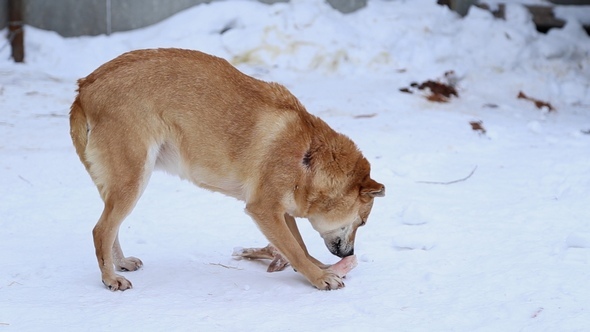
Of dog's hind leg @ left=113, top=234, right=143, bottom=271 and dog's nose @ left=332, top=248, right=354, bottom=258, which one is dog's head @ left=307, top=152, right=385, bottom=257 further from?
dog's hind leg @ left=113, top=234, right=143, bottom=271

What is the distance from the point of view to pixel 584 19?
11188 millimetres

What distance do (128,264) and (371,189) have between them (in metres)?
1.54

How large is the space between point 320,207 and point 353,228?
0.29 m

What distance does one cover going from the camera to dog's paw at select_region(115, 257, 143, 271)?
205 inches

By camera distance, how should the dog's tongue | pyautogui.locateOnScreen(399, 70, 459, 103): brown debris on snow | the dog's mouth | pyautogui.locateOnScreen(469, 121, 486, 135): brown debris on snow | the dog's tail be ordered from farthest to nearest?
pyautogui.locateOnScreen(399, 70, 459, 103): brown debris on snow
pyautogui.locateOnScreen(469, 121, 486, 135): brown debris on snow
the dog's mouth
the dog's tongue
the dog's tail

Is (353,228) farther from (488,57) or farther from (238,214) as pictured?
(488,57)

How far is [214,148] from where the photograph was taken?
5086 millimetres

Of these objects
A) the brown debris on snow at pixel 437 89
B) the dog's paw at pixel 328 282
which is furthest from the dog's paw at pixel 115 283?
the brown debris on snow at pixel 437 89

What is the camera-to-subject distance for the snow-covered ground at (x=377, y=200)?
15.0 ft

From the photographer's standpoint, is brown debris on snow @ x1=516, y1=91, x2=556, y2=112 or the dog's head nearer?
the dog's head

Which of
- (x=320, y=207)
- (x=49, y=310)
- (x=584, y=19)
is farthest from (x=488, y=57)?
(x=49, y=310)

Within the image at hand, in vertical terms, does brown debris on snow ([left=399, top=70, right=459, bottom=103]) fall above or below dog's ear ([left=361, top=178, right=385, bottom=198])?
below

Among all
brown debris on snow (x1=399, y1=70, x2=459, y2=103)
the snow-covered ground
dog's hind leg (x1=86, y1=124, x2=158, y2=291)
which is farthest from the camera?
brown debris on snow (x1=399, y1=70, x2=459, y2=103)

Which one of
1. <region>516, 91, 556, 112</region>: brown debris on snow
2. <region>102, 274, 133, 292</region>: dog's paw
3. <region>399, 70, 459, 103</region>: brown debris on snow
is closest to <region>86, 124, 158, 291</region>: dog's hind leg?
<region>102, 274, 133, 292</region>: dog's paw
